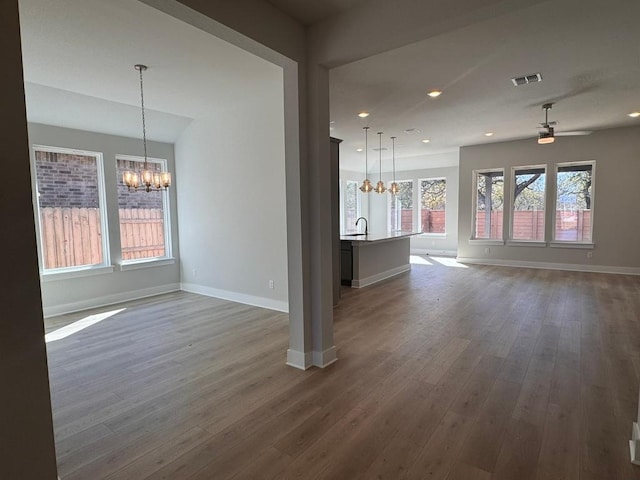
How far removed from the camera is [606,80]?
4258 millimetres

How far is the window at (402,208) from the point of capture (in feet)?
36.8

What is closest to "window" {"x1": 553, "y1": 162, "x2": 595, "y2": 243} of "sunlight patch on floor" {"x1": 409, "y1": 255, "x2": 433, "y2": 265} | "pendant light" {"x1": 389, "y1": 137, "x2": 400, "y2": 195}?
"sunlight patch on floor" {"x1": 409, "y1": 255, "x2": 433, "y2": 265}

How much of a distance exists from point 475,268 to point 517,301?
2.92m

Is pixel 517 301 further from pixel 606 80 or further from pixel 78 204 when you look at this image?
pixel 78 204

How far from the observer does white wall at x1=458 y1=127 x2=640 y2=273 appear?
6.85 metres

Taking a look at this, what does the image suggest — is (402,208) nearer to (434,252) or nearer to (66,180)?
(434,252)

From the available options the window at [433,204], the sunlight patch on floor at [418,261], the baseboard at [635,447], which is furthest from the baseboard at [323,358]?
the window at [433,204]

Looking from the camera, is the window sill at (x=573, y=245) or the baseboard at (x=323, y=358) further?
the window sill at (x=573, y=245)

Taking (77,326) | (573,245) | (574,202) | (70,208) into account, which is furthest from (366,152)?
(77,326)

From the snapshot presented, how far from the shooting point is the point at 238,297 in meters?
5.38

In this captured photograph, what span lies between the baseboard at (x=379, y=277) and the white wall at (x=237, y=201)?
6.06ft

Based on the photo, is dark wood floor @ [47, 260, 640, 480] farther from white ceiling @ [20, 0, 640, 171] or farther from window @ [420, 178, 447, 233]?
window @ [420, 178, 447, 233]

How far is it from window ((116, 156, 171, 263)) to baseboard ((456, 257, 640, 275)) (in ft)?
23.2

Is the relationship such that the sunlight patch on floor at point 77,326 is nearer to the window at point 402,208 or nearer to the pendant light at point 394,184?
the pendant light at point 394,184
